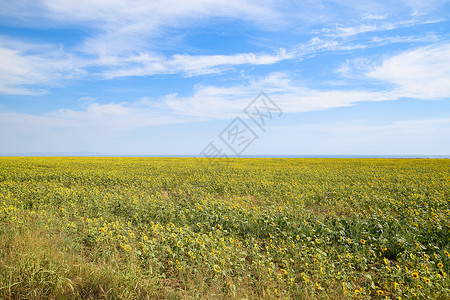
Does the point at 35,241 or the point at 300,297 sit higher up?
the point at 35,241

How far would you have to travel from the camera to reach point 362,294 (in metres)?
4.23

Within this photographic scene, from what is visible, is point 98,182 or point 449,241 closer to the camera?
point 449,241

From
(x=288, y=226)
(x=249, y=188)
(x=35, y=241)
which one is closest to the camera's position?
(x=35, y=241)

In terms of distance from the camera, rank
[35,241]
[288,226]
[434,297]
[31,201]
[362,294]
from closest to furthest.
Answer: [434,297]
[362,294]
[35,241]
[288,226]
[31,201]

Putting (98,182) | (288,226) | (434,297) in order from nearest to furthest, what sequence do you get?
(434,297), (288,226), (98,182)

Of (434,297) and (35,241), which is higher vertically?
(35,241)

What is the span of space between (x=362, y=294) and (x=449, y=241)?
3571mm

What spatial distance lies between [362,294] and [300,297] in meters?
1.15

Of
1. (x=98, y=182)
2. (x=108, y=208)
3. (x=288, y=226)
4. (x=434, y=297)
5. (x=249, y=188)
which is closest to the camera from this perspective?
(x=434, y=297)

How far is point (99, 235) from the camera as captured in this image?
5770mm

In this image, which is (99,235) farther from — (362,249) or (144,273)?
(362,249)

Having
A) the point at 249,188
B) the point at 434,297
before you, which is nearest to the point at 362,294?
the point at 434,297

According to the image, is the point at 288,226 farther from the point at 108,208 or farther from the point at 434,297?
the point at 108,208

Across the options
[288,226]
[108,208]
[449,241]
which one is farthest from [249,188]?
[449,241]
